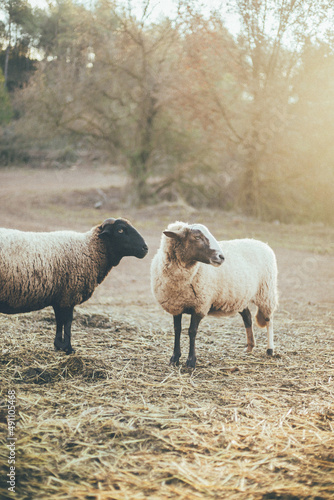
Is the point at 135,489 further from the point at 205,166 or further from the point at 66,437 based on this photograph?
the point at 205,166

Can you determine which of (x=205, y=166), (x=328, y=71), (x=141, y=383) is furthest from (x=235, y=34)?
(x=141, y=383)

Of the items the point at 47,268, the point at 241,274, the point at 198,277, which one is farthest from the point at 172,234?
the point at 47,268

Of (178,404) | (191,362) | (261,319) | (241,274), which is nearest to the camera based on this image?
(178,404)

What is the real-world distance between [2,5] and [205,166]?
15.7m

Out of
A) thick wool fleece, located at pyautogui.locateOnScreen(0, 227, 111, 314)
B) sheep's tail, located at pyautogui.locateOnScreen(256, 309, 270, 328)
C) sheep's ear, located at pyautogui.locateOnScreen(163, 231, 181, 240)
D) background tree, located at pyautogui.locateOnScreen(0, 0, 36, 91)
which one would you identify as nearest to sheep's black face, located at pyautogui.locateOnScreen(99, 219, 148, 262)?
thick wool fleece, located at pyautogui.locateOnScreen(0, 227, 111, 314)

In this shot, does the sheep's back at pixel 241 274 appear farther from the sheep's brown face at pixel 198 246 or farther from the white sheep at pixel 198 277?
the sheep's brown face at pixel 198 246

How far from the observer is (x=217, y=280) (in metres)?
5.17

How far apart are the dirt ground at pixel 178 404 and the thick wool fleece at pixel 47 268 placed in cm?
62

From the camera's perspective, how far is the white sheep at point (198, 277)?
478 cm

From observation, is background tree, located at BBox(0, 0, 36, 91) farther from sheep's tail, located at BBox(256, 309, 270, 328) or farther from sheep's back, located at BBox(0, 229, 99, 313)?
sheep's tail, located at BBox(256, 309, 270, 328)

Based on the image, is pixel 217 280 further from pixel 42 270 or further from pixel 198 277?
pixel 42 270

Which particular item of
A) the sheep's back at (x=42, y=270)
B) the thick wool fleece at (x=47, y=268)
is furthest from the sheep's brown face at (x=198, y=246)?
the sheep's back at (x=42, y=270)

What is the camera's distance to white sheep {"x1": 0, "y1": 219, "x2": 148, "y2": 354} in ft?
14.7

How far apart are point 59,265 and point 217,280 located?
1.70 metres
